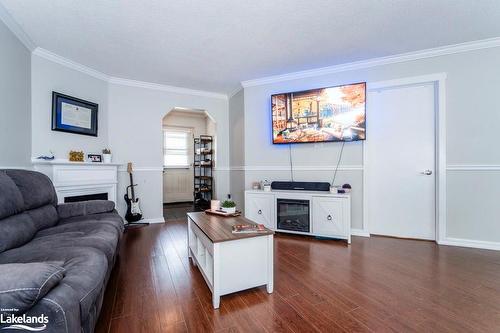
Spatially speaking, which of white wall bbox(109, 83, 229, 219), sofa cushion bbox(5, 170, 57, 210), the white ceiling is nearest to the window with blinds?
white wall bbox(109, 83, 229, 219)

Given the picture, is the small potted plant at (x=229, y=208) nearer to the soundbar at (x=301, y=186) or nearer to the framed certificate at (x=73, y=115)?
the soundbar at (x=301, y=186)

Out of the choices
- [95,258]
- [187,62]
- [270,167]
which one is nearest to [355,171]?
[270,167]

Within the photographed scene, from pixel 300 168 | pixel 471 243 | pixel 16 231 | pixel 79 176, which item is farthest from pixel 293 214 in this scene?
pixel 79 176

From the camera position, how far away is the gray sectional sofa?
0.82 meters

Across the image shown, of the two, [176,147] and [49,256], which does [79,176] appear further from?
[176,147]

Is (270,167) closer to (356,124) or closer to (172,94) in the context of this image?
(356,124)

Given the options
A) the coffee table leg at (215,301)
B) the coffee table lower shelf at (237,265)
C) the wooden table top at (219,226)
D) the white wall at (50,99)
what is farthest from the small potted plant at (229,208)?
the white wall at (50,99)

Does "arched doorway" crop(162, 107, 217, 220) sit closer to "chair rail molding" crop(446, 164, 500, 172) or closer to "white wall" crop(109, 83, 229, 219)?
"white wall" crop(109, 83, 229, 219)

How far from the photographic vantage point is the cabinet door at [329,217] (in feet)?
9.57

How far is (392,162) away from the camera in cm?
314

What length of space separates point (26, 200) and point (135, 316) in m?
1.32

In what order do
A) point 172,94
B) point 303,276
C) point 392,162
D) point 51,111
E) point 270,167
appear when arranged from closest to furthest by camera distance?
1. point 303,276
2. point 51,111
3. point 392,162
4. point 270,167
5. point 172,94

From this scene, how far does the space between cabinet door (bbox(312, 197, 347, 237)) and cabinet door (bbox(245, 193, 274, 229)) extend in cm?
62

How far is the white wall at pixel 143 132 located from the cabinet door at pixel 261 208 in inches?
69.7
